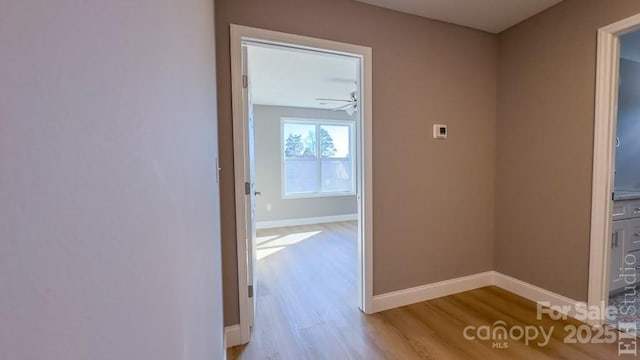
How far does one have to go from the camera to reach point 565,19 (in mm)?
2168

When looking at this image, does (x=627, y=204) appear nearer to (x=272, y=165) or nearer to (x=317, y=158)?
(x=317, y=158)

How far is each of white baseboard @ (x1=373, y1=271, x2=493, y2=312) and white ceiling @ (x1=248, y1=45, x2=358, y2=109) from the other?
188 centimetres

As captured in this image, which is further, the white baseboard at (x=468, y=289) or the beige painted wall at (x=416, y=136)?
the white baseboard at (x=468, y=289)

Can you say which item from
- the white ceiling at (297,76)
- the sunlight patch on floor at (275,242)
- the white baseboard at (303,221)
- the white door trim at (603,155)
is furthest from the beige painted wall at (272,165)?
the white door trim at (603,155)

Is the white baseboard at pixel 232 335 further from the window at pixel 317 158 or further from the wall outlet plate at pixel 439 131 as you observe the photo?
the window at pixel 317 158

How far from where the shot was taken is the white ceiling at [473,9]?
2.17 meters

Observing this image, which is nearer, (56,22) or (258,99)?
(56,22)

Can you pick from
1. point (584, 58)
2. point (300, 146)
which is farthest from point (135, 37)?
point (300, 146)

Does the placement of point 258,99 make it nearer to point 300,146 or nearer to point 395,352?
point 300,146

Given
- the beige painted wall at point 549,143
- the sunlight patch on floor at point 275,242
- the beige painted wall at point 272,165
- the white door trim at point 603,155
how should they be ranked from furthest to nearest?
the beige painted wall at point 272,165, the sunlight patch on floor at point 275,242, the beige painted wall at point 549,143, the white door trim at point 603,155

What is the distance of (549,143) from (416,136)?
103cm

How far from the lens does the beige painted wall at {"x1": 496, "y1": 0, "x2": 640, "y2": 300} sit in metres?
2.08

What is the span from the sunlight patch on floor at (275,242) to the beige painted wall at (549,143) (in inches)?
105

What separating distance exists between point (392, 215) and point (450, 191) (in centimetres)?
63
